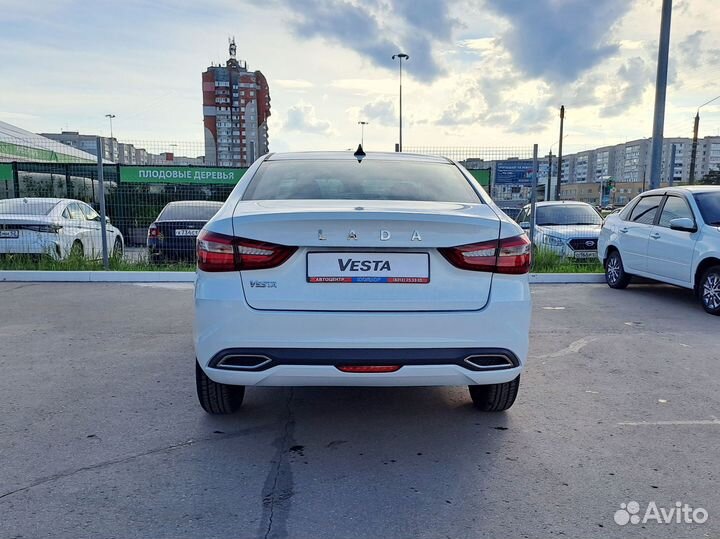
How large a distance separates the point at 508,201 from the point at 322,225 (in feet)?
36.4

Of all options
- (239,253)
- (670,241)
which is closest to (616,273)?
(670,241)

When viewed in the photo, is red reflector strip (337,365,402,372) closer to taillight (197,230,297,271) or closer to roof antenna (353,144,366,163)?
taillight (197,230,297,271)

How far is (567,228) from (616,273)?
2776 millimetres

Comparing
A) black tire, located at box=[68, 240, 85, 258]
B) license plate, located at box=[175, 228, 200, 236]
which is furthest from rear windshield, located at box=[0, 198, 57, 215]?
license plate, located at box=[175, 228, 200, 236]

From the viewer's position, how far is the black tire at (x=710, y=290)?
23.0 ft

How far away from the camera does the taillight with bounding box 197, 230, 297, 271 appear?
2.90 m

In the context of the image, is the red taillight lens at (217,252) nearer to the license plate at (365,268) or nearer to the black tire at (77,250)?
the license plate at (365,268)

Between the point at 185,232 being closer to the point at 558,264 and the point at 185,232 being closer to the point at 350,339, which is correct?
the point at 558,264

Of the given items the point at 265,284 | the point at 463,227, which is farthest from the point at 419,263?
the point at 265,284

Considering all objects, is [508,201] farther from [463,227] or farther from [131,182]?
[463,227]

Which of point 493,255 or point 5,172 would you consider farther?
point 5,172

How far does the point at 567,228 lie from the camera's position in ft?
38.7

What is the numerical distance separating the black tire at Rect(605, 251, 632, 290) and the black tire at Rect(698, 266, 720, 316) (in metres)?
1.67

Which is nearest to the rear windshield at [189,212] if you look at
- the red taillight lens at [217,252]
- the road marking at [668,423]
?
the red taillight lens at [217,252]
